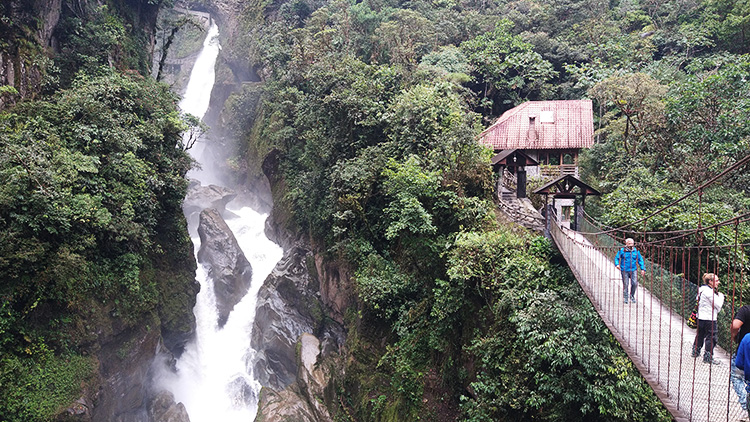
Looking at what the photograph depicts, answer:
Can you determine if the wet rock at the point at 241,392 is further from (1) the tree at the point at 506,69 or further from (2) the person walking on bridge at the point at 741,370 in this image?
(1) the tree at the point at 506,69

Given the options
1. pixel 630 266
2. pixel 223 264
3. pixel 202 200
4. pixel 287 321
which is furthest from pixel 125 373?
pixel 202 200

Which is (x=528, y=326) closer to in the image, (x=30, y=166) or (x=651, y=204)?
(x=651, y=204)

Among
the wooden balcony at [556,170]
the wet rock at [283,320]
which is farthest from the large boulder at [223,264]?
the wooden balcony at [556,170]

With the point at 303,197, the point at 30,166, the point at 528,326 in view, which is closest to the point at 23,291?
the point at 30,166

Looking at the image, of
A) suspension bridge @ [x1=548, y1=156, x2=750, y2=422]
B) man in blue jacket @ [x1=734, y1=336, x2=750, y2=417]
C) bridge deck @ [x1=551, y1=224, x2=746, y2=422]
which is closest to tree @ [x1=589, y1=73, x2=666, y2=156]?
suspension bridge @ [x1=548, y1=156, x2=750, y2=422]

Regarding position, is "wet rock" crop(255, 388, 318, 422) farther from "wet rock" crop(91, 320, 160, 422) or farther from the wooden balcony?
the wooden balcony

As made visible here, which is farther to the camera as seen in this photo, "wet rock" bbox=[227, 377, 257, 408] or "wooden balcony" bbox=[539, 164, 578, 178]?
"wooden balcony" bbox=[539, 164, 578, 178]

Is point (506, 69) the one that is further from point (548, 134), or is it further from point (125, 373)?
point (125, 373)
